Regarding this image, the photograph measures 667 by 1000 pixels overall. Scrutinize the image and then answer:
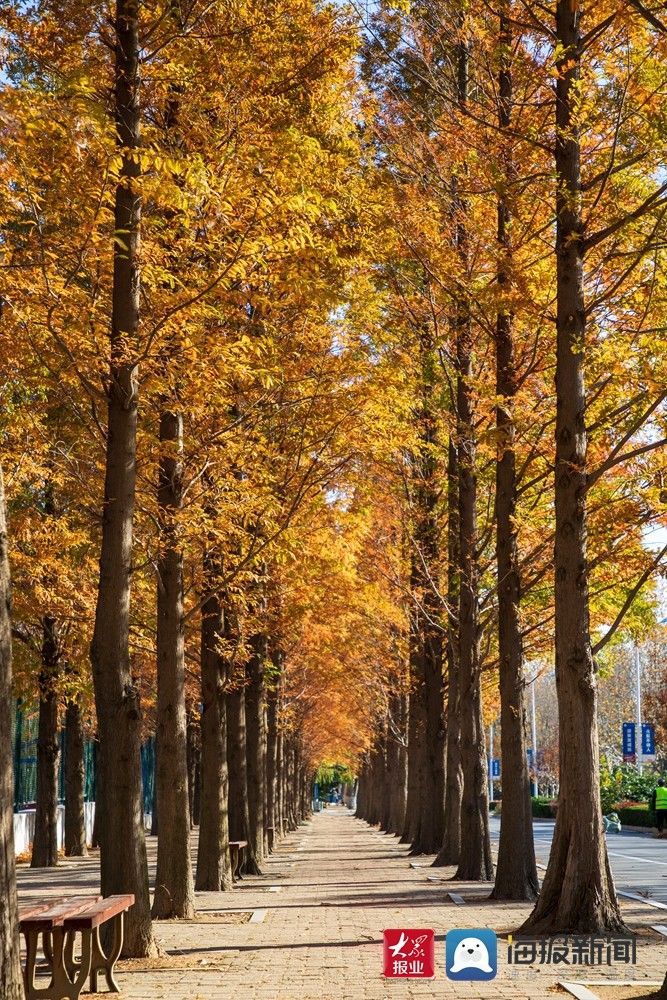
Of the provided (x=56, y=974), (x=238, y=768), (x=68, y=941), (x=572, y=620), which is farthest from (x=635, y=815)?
(x=56, y=974)

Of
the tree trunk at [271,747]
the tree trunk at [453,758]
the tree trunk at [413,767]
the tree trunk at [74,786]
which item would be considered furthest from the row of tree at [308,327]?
the tree trunk at [271,747]

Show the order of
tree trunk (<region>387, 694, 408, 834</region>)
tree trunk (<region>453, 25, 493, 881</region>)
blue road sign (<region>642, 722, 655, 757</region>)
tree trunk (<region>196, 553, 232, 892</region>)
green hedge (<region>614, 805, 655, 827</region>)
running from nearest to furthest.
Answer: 1. tree trunk (<region>196, 553, 232, 892</region>)
2. tree trunk (<region>453, 25, 493, 881</region>)
3. tree trunk (<region>387, 694, 408, 834</region>)
4. green hedge (<region>614, 805, 655, 827</region>)
5. blue road sign (<region>642, 722, 655, 757</region>)

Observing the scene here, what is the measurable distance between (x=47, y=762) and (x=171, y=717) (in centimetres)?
1533

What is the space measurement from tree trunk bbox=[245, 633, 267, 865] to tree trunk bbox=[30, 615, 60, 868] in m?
4.37

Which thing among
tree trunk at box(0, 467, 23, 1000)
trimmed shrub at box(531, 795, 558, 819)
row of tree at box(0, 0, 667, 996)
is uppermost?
row of tree at box(0, 0, 667, 996)

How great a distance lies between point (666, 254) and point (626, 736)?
57.2 metres

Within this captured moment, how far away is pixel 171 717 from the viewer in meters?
15.0

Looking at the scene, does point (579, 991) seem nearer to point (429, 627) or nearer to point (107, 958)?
point (107, 958)

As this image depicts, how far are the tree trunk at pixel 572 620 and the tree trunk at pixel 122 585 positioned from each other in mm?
3900

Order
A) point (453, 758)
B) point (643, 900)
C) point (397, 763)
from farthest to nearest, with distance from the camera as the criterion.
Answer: point (397, 763) < point (453, 758) < point (643, 900)

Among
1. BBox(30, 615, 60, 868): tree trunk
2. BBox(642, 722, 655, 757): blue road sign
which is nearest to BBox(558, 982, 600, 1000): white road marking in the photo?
BBox(30, 615, 60, 868): tree trunk

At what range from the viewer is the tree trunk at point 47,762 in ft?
93.9

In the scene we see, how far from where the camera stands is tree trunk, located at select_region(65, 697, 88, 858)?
107 ft

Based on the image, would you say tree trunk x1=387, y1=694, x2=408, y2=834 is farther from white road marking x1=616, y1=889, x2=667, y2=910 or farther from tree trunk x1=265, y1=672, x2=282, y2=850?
white road marking x1=616, y1=889, x2=667, y2=910
